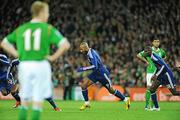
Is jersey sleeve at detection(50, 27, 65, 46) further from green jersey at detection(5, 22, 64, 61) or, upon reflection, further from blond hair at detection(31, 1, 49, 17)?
blond hair at detection(31, 1, 49, 17)

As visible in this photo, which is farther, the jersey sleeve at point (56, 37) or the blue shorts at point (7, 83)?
the blue shorts at point (7, 83)

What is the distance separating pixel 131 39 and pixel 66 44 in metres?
23.3

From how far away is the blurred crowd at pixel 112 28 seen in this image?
29.8m

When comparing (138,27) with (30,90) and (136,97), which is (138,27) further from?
(30,90)

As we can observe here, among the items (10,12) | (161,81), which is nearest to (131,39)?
(10,12)

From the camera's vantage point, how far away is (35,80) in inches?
355

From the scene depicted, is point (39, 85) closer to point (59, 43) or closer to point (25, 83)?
point (25, 83)

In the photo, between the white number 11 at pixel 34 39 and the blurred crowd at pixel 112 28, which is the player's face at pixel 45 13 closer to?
the white number 11 at pixel 34 39

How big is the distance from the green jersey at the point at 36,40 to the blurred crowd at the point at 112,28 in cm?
1974

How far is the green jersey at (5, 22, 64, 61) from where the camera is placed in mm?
9195

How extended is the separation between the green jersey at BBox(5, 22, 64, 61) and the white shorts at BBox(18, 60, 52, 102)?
0.15 meters

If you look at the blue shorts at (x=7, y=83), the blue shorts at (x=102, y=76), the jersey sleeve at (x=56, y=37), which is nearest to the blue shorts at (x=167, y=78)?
the blue shorts at (x=102, y=76)

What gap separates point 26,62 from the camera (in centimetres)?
916

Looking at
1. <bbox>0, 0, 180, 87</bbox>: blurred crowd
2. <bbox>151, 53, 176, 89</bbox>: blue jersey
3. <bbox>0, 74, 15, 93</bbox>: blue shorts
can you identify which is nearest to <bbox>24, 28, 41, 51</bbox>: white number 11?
<bbox>151, 53, 176, 89</bbox>: blue jersey
